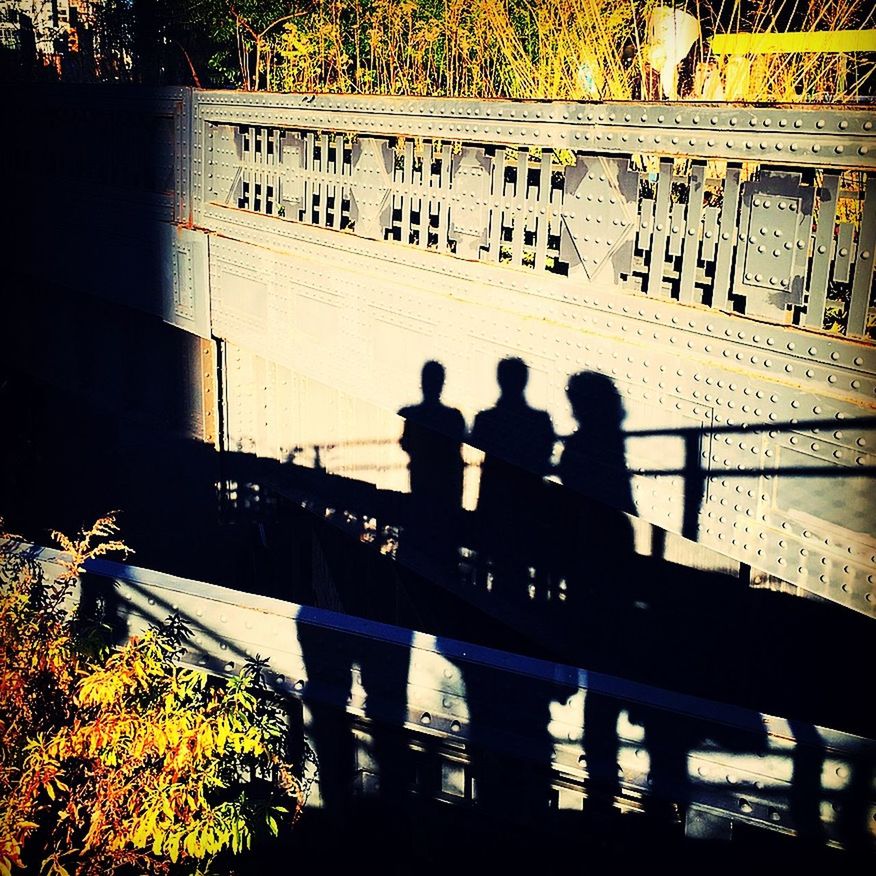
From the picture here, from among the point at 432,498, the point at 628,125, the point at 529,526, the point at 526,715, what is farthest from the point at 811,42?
the point at 526,715

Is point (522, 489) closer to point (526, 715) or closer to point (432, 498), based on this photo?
point (432, 498)

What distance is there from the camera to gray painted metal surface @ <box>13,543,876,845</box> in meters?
4.14

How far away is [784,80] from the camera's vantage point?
5574 mm

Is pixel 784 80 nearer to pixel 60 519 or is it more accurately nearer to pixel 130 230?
pixel 130 230

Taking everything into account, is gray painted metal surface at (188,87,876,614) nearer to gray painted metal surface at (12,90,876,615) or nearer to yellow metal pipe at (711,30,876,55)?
gray painted metal surface at (12,90,876,615)

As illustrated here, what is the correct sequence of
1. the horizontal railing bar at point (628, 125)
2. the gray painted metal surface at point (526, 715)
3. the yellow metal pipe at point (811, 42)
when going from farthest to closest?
the yellow metal pipe at point (811, 42)
the gray painted metal surface at point (526, 715)
the horizontal railing bar at point (628, 125)

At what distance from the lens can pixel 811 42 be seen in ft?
18.1

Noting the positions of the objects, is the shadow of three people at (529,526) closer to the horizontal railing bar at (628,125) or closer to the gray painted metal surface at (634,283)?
the gray painted metal surface at (634,283)

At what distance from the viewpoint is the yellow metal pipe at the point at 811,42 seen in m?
5.46

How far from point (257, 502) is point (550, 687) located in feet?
17.0

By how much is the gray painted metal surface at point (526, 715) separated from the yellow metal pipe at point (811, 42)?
3.99 meters

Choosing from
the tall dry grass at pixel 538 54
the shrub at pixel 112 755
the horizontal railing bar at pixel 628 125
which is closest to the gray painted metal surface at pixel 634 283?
the horizontal railing bar at pixel 628 125

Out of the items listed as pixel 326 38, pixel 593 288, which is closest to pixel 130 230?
pixel 326 38

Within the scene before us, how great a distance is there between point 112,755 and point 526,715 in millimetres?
2140
